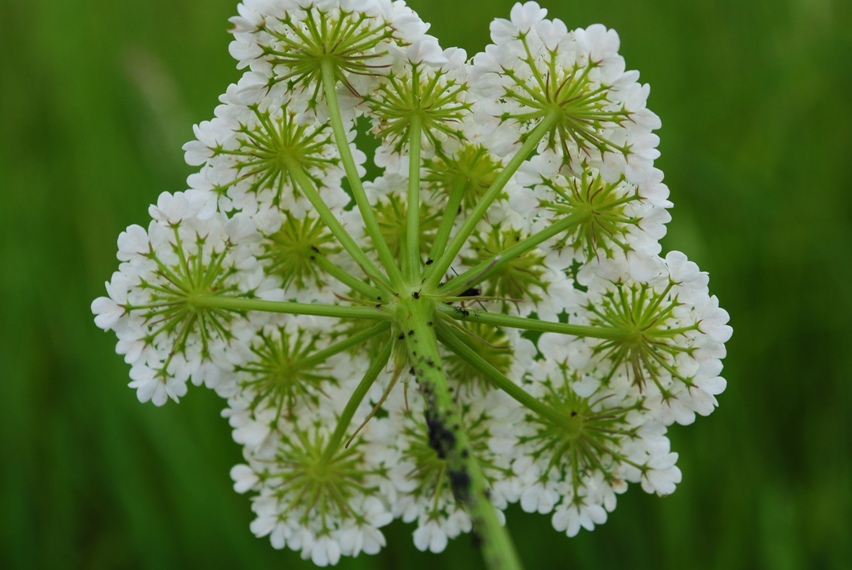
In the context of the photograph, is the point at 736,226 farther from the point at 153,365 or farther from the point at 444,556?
the point at 153,365

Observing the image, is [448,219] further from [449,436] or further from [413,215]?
[449,436]

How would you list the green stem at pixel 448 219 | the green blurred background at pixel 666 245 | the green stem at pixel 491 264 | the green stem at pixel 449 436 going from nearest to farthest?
the green stem at pixel 449 436 < the green stem at pixel 491 264 < the green stem at pixel 448 219 < the green blurred background at pixel 666 245

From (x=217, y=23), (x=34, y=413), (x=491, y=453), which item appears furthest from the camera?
(x=217, y=23)

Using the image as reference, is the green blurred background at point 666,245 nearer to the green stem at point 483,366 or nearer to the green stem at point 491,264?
the green stem at point 483,366

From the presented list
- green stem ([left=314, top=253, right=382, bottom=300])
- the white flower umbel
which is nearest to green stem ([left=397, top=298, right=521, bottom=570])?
the white flower umbel

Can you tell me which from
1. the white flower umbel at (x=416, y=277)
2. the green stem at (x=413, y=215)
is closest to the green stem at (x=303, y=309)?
the white flower umbel at (x=416, y=277)

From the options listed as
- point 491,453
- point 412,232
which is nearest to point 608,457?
point 491,453
